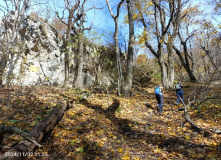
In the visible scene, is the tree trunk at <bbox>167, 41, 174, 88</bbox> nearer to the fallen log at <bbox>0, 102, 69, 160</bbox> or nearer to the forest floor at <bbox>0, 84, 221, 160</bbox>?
the forest floor at <bbox>0, 84, 221, 160</bbox>

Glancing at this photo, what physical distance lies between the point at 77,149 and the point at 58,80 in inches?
492

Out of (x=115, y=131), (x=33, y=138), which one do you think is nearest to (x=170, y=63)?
(x=115, y=131)

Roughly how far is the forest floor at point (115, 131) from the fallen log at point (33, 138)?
7.6 inches

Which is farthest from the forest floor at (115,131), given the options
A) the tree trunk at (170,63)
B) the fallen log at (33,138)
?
the tree trunk at (170,63)

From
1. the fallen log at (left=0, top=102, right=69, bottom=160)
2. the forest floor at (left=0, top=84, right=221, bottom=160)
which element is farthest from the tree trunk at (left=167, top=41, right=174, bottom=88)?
the fallen log at (left=0, top=102, right=69, bottom=160)

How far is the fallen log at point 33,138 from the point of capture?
8.70 ft

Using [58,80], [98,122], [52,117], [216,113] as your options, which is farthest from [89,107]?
[58,80]

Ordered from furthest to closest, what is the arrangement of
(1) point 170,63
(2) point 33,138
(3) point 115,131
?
(1) point 170,63 → (3) point 115,131 → (2) point 33,138

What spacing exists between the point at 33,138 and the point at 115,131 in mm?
2619

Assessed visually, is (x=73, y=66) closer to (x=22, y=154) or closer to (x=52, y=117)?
(x=52, y=117)

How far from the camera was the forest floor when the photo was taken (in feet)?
11.3

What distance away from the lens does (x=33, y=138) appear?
3193 millimetres

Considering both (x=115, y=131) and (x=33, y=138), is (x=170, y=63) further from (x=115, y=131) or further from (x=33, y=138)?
(x=33, y=138)

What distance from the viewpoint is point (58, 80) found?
48.9 ft
